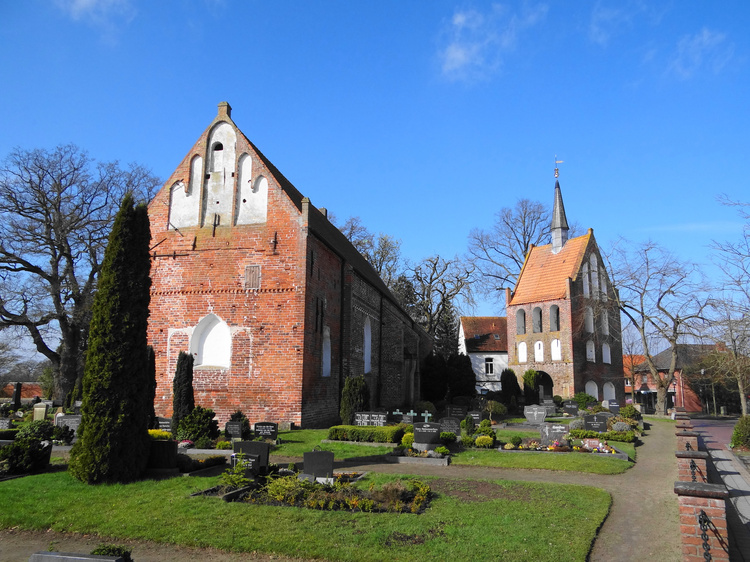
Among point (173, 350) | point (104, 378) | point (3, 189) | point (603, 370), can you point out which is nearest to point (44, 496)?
point (104, 378)

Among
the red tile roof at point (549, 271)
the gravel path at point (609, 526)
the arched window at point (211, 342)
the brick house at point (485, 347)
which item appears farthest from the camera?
the brick house at point (485, 347)

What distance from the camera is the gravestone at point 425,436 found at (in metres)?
14.9

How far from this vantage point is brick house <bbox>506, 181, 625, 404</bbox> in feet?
120

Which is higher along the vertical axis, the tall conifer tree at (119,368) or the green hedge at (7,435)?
the tall conifer tree at (119,368)

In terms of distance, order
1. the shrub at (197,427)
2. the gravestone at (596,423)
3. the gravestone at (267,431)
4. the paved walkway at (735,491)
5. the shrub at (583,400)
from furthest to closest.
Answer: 1. the shrub at (583,400)
2. the gravestone at (596,423)
3. the gravestone at (267,431)
4. the shrub at (197,427)
5. the paved walkway at (735,491)

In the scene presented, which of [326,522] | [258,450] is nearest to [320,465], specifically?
[258,450]

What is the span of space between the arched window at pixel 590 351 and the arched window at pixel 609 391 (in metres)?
2.11

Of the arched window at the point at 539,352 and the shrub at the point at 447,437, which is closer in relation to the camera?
the shrub at the point at 447,437

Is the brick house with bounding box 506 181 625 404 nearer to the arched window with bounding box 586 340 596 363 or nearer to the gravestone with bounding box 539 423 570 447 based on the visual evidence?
the arched window with bounding box 586 340 596 363

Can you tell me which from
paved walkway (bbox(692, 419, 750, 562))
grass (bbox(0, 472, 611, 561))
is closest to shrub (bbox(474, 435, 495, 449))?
paved walkway (bbox(692, 419, 750, 562))

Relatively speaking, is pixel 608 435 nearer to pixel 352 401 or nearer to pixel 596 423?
pixel 596 423

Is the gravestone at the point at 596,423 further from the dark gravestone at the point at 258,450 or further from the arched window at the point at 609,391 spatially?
the arched window at the point at 609,391

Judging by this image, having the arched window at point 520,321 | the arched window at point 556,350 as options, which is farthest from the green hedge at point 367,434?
the arched window at point 520,321

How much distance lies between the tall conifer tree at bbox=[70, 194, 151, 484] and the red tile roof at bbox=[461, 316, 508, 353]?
131ft
